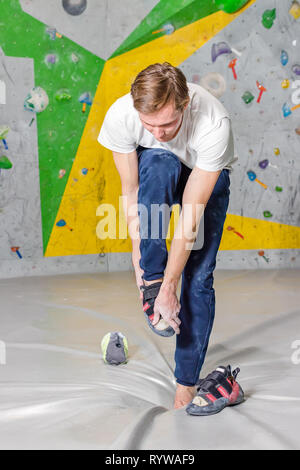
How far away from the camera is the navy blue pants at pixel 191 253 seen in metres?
1.40

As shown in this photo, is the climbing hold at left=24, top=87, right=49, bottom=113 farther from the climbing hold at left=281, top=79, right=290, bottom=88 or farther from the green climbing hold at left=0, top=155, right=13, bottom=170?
the climbing hold at left=281, top=79, right=290, bottom=88

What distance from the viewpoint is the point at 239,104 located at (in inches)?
153

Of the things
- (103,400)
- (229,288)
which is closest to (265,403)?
(103,400)

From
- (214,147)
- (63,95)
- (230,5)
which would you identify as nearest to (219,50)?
(230,5)

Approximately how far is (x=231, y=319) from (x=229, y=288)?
0.78 meters

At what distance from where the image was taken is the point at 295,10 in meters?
3.82

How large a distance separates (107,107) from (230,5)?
1.20 m

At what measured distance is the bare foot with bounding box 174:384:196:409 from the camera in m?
1.48

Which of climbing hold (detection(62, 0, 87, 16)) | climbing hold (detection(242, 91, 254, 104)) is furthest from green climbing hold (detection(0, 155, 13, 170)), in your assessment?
climbing hold (detection(242, 91, 254, 104))

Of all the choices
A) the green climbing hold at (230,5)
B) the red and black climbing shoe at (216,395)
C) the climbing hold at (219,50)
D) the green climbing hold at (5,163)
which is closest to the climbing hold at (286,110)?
the climbing hold at (219,50)

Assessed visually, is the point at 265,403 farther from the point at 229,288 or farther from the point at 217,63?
the point at 217,63

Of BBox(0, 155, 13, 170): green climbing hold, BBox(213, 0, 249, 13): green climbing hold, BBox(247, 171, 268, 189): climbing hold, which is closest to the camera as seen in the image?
Answer: BBox(0, 155, 13, 170): green climbing hold

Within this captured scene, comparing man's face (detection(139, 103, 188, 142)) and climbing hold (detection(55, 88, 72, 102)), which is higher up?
climbing hold (detection(55, 88, 72, 102))

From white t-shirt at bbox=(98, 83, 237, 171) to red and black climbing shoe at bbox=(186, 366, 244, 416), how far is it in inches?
23.4
